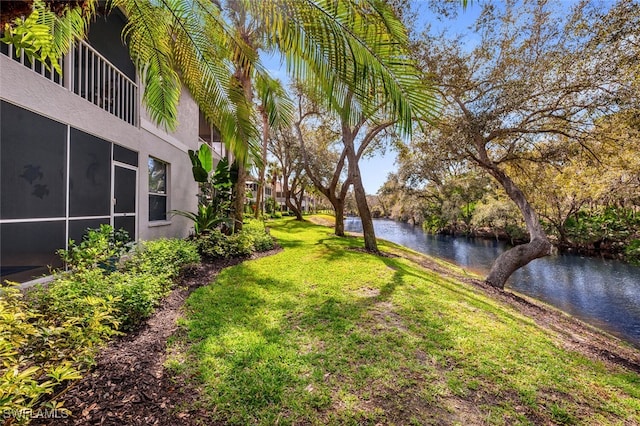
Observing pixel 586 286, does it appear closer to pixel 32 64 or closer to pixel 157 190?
pixel 157 190

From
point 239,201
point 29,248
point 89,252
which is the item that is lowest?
point 89,252

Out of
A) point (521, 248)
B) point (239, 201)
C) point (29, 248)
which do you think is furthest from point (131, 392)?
point (521, 248)

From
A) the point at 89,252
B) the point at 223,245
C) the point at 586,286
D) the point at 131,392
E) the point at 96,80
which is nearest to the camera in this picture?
the point at 131,392

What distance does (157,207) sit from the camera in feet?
29.3

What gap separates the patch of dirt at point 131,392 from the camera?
241 cm

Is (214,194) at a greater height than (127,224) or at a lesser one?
greater

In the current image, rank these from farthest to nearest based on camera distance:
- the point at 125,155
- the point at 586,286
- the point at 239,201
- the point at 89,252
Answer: the point at 586,286 < the point at 239,201 < the point at 125,155 < the point at 89,252

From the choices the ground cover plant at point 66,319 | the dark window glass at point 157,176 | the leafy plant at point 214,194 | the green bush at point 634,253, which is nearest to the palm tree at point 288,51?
the ground cover plant at point 66,319

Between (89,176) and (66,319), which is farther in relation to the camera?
(89,176)

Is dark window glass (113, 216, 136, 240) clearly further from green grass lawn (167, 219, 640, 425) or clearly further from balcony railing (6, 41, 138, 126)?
green grass lawn (167, 219, 640, 425)

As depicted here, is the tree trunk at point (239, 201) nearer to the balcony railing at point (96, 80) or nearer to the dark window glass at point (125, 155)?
the dark window glass at point (125, 155)

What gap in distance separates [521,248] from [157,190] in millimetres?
12186

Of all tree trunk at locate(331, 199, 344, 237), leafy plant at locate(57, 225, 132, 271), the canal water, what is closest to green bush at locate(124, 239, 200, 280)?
leafy plant at locate(57, 225, 132, 271)

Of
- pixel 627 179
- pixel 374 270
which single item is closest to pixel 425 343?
pixel 374 270
